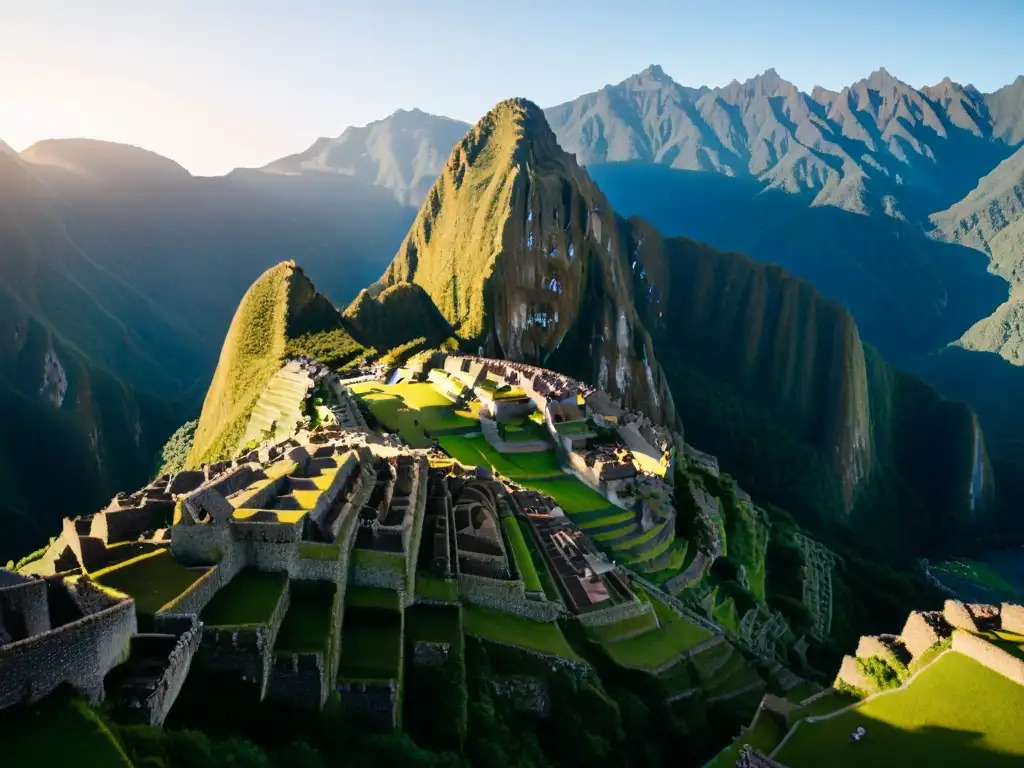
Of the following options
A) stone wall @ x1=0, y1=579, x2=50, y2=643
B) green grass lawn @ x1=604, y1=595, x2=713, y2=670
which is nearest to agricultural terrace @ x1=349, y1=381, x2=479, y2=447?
green grass lawn @ x1=604, y1=595, x2=713, y2=670

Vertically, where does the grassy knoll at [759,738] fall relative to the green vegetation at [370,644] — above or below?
below

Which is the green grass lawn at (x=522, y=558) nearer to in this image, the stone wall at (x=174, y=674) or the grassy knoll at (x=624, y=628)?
the grassy knoll at (x=624, y=628)

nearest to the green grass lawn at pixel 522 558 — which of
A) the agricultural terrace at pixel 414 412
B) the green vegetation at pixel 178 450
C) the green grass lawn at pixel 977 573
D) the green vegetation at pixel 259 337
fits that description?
the agricultural terrace at pixel 414 412

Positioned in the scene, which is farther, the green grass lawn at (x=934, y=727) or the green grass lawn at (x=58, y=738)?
the green grass lawn at (x=934, y=727)

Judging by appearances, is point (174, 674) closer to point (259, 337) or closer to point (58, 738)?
point (58, 738)

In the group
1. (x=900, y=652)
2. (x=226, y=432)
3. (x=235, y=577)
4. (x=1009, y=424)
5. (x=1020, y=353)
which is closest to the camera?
(x=235, y=577)

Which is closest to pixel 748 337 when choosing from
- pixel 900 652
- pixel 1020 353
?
pixel 1020 353

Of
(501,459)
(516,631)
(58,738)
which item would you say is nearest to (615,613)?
(516,631)

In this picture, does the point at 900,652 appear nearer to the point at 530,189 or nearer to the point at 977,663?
the point at 977,663
